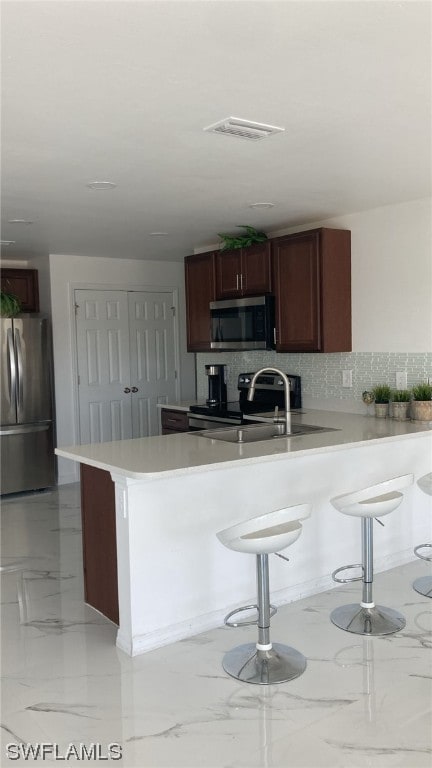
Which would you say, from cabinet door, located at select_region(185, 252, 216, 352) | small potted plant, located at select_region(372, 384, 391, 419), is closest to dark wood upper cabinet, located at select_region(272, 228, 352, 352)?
small potted plant, located at select_region(372, 384, 391, 419)

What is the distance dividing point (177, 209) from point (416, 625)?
2.85 m

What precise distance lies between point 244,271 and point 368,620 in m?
2.92

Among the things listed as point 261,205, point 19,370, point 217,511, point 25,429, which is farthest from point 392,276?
point 25,429

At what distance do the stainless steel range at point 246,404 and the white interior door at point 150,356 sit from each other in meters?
Result: 1.63

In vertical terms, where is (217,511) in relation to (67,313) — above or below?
below

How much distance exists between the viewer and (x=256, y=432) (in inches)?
163

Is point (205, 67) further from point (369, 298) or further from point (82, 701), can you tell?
point (369, 298)

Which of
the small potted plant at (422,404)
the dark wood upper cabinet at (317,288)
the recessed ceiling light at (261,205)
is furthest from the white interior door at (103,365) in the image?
the small potted plant at (422,404)

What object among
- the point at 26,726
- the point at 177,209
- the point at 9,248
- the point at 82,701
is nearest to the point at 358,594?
the point at 82,701

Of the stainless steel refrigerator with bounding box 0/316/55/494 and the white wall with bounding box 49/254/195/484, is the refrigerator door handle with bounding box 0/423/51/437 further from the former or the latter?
the white wall with bounding box 49/254/195/484

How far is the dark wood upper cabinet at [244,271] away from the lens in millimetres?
5043

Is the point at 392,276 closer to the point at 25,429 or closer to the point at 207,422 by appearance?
the point at 207,422

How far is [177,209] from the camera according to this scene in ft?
14.3

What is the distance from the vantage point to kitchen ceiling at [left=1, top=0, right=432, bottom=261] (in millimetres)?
1854
